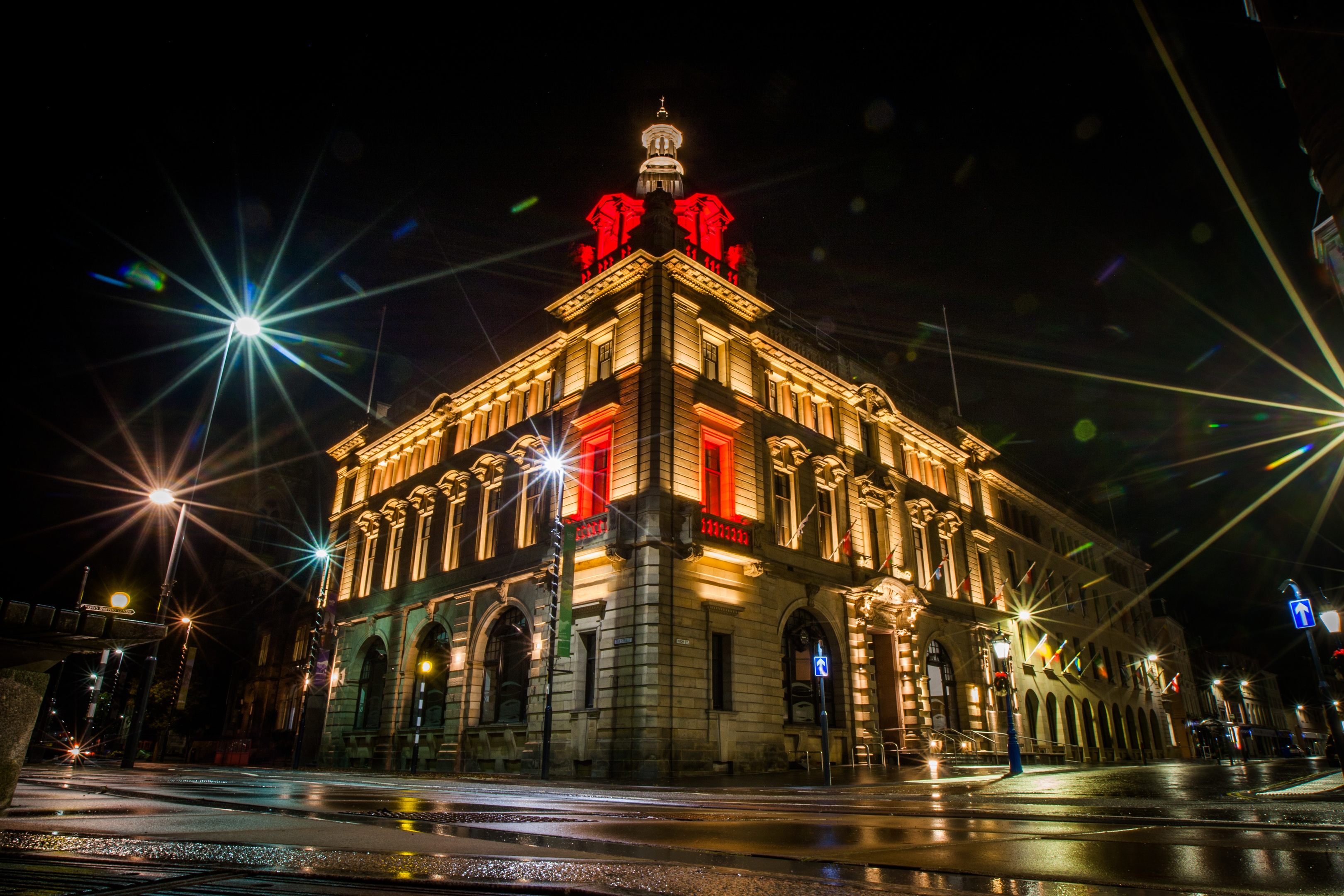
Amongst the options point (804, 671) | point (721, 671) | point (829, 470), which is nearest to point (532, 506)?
point (721, 671)

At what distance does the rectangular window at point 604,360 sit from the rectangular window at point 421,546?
12.1m

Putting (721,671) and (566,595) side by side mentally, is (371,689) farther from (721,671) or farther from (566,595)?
(721,671)

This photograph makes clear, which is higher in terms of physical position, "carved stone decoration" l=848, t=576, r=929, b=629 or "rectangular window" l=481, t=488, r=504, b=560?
"rectangular window" l=481, t=488, r=504, b=560

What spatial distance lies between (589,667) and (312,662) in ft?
59.4

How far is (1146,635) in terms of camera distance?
62.2 metres

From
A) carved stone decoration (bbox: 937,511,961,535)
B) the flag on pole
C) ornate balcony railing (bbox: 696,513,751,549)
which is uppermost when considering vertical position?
carved stone decoration (bbox: 937,511,961,535)

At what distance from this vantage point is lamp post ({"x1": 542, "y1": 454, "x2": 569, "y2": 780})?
70.0 feet

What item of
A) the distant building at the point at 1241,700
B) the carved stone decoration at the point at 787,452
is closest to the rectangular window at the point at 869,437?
the carved stone decoration at the point at 787,452

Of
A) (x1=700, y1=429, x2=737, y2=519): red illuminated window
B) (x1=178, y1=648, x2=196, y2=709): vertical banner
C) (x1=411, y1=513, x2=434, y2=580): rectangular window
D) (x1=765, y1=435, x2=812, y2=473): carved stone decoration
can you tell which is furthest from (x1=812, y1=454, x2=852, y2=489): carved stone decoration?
(x1=178, y1=648, x2=196, y2=709): vertical banner

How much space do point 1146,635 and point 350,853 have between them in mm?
73125

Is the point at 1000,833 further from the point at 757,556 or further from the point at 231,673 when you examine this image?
the point at 231,673

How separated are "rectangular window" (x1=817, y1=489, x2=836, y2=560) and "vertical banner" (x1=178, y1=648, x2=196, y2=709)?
2991 cm

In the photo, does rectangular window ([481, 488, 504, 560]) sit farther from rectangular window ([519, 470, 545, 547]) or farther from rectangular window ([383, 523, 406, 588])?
rectangular window ([383, 523, 406, 588])

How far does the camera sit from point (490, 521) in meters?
30.6
